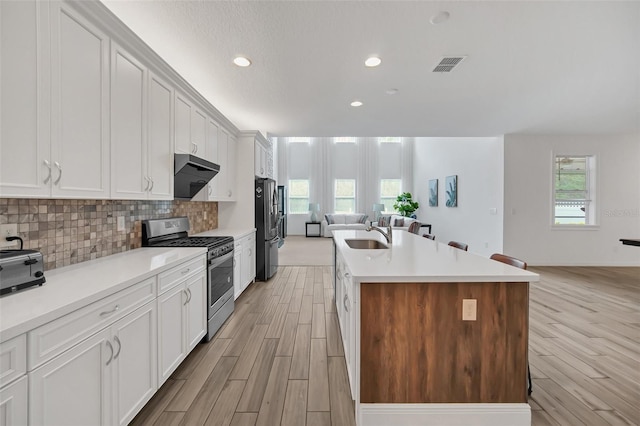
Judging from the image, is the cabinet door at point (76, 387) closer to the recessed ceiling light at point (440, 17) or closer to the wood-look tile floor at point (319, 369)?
the wood-look tile floor at point (319, 369)

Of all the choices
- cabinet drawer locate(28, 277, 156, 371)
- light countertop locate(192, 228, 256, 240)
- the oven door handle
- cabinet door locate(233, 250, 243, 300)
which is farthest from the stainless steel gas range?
cabinet drawer locate(28, 277, 156, 371)

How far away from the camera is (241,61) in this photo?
266 centimetres

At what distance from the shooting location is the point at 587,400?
180cm

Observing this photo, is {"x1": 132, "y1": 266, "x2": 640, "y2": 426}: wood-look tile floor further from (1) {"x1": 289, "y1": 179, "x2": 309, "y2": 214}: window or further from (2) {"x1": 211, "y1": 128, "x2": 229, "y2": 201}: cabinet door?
(1) {"x1": 289, "y1": 179, "x2": 309, "y2": 214}: window

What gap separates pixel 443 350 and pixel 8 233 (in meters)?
2.42

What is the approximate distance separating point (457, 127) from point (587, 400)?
430 centimetres

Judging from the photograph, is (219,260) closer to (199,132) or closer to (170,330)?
(170,330)

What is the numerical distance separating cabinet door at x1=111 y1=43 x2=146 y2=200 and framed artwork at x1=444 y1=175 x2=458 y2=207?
7014mm

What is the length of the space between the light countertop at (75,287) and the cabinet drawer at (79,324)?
0.12 feet

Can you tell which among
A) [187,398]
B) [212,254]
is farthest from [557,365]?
[212,254]

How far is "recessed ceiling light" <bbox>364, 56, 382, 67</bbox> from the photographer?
260 cm

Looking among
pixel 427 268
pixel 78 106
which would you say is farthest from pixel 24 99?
pixel 427 268

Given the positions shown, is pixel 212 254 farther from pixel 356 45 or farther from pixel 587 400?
pixel 587 400

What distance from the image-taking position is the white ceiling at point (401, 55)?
2002 mm
